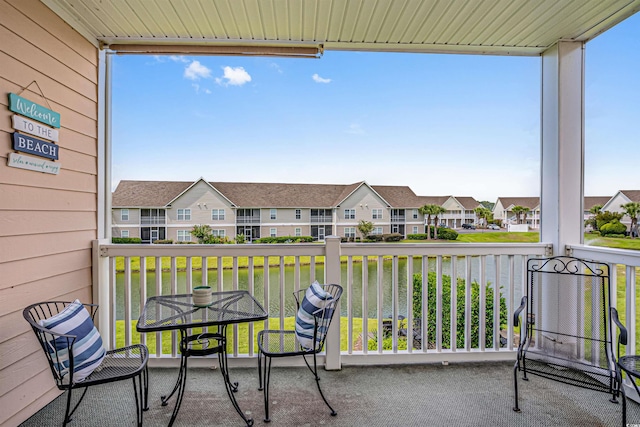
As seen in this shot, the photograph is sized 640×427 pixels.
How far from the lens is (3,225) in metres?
1.82

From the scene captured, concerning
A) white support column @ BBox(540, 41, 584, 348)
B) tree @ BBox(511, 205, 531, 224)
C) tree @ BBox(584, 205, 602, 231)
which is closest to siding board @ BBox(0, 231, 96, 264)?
tree @ BBox(511, 205, 531, 224)

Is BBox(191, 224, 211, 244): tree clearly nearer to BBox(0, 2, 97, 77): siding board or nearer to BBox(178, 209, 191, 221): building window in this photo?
BBox(178, 209, 191, 221): building window

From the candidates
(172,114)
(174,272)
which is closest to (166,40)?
(172,114)

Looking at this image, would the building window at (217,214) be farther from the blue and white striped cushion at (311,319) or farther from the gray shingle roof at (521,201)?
the gray shingle roof at (521,201)

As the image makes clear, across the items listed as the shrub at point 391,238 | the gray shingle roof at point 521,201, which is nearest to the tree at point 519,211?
the gray shingle roof at point 521,201

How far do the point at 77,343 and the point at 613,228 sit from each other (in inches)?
143

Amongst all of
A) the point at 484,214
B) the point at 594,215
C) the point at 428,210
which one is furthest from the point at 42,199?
the point at 594,215

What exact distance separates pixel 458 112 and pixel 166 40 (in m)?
2.52

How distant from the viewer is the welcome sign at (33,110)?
1.85 m

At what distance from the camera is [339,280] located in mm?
2615

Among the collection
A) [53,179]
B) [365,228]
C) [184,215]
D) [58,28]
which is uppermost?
[58,28]

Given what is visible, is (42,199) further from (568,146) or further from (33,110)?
(568,146)

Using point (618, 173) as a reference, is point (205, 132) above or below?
above

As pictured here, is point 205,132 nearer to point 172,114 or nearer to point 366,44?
point 172,114
